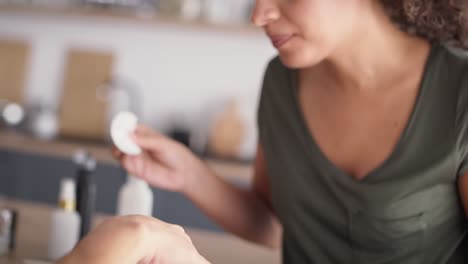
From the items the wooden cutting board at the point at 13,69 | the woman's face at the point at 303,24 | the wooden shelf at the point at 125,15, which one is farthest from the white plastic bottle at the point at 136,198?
the wooden cutting board at the point at 13,69

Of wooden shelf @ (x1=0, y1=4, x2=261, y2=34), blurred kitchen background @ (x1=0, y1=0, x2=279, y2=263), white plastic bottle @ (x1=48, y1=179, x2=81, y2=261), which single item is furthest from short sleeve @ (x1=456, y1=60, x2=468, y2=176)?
wooden shelf @ (x1=0, y1=4, x2=261, y2=34)

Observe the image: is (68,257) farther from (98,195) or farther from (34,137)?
(34,137)

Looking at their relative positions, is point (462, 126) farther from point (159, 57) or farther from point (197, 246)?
point (159, 57)

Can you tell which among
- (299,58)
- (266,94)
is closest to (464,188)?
(299,58)

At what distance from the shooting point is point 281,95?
4.57 ft

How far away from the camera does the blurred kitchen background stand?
138 inches

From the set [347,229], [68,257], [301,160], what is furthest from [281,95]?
[68,257]

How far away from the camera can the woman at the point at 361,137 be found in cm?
116

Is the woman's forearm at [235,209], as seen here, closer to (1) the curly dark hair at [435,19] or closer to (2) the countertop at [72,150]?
(1) the curly dark hair at [435,19]

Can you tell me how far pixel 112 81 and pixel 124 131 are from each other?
2.54 metres

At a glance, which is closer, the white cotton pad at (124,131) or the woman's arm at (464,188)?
the woman's arm at (464,188)

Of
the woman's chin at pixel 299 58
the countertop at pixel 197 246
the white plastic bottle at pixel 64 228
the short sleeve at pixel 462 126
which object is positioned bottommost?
the countertop at pixel 197 246

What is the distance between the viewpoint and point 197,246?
157 centimetres

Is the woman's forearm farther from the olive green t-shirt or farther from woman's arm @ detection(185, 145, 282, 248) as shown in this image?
the olive green t-shirt
